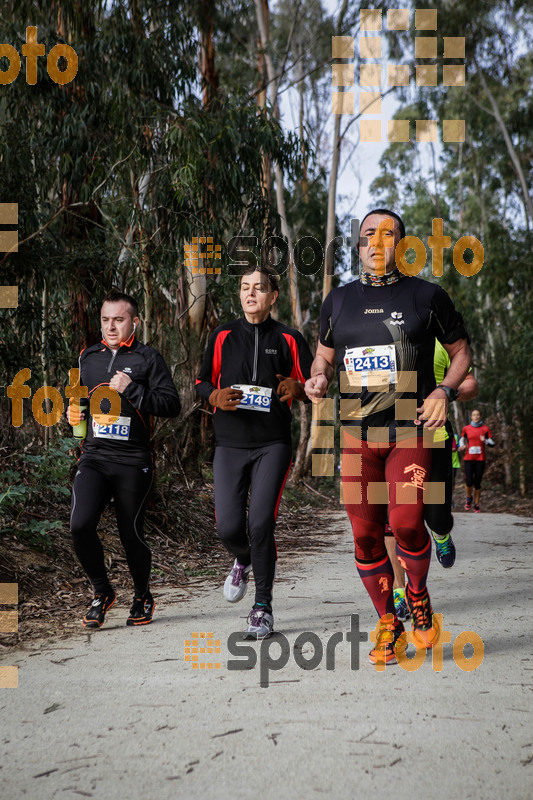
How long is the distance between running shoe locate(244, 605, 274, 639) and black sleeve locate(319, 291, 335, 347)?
146cm

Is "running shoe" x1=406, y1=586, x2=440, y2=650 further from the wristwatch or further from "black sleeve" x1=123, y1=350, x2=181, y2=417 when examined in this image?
"black sleeve" x1=123, y1=350, x2=181, y2=417

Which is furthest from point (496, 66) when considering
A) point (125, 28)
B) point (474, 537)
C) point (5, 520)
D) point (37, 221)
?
point (5, 520)

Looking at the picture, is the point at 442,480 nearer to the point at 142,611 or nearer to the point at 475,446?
the point at 142,611

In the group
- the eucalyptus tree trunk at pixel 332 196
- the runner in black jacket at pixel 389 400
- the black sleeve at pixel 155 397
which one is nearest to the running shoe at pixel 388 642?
the runner in black jacket at pixel 389 400

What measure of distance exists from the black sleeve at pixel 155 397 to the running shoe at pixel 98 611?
3.52 feet

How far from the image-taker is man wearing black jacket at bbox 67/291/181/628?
4809 mm

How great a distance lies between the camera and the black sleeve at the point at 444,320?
4.05m

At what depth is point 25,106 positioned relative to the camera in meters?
9.03

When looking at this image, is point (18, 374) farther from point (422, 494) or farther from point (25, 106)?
point (422, 494)

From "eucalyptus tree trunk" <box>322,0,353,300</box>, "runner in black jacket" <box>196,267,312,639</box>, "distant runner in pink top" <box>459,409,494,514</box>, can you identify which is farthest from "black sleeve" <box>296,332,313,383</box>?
"eucalyptus tree trunk" <box>322,0,353,300</box>

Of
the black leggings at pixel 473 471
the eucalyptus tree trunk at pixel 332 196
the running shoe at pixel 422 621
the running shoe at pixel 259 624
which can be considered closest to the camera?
the running shoe at pixel 422 621

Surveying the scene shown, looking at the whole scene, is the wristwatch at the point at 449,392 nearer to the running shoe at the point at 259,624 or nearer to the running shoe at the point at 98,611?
the running shoe at the point at 259,624

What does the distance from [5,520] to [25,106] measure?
489cm

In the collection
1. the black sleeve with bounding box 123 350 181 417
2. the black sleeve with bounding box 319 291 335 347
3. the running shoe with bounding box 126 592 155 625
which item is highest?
the black sleeve with bounding box 319 291 335 347
